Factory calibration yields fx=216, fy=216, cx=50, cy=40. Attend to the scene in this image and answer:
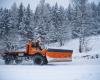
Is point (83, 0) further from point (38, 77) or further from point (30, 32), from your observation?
point (38, 77)

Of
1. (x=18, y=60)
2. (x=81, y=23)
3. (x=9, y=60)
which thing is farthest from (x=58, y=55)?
(x=9, y=60)

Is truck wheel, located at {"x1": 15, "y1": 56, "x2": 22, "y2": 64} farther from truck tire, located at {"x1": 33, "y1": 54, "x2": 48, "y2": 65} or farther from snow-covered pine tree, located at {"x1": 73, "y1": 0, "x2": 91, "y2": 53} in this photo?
snow-covered pine tree, located at {"x1": 73, "y1": 0, "x2": 91, "y2": 53}

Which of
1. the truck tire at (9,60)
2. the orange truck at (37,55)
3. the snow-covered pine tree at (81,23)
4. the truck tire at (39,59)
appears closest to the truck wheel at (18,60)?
the orange truck at (37,55)

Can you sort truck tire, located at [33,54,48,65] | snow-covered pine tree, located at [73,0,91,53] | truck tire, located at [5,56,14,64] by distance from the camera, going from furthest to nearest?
truck tire, located at [5,56,14,64] → truck tire, located at [33,54,48,65] → snow-covered pine tree, located at [73,0,91,53]

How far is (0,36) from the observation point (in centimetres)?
629

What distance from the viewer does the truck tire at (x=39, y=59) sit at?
713 centimetres

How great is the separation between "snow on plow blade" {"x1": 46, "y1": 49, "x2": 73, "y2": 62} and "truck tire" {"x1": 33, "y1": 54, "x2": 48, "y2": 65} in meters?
0.20

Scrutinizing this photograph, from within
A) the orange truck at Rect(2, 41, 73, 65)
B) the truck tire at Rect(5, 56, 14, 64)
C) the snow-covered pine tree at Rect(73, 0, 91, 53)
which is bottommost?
the truck tire at Rect(5, 56, 14, 64)

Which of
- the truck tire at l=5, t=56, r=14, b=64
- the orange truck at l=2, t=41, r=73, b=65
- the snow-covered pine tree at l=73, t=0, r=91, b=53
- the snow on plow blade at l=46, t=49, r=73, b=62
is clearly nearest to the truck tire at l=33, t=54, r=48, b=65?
the orange truck at l=2, t=41, r=73, b=65

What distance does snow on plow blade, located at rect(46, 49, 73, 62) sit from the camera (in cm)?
695

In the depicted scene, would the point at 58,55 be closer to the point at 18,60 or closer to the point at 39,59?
the point at 39,59

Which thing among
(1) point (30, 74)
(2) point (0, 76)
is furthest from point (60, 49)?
(2) point (0, 76)

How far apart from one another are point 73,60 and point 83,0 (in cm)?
212

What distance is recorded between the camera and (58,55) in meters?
7.07
